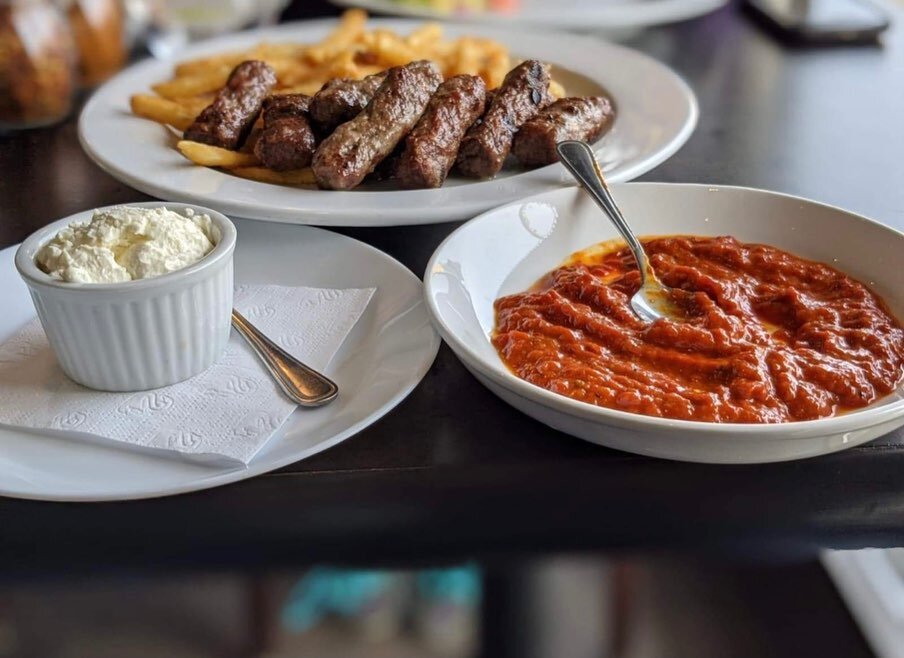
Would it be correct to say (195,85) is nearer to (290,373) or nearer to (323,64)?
(323,64)

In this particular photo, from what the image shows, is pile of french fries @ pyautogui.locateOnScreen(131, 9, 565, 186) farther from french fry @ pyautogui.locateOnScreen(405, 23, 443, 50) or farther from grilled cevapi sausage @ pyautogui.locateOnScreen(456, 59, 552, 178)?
grilled cevapi sausage @ pyautogui.locateOnScreen(456, 59, 552, 178)

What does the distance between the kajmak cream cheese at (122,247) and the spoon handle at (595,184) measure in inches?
25.4

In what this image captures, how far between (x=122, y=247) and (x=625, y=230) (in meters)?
0.76

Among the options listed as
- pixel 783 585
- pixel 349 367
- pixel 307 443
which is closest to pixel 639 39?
pixel 783 585

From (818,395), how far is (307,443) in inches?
24.8

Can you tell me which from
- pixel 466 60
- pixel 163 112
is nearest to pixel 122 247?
pixel 163 112

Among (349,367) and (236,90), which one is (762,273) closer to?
(349,367)

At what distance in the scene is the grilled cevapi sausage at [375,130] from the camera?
1.68 m

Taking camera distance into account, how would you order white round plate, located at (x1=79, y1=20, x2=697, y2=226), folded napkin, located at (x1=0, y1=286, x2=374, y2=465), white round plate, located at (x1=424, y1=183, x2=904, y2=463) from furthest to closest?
white round plate, located at (x1=79, y1=20, x2=697, y2=226), folded napkin, located at (x1=0, y1=286, x2=374, y2=465), white round plate, located at (x1=424, y1=183, x2=904, y2=463)

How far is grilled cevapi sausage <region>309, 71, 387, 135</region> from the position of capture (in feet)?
5.98

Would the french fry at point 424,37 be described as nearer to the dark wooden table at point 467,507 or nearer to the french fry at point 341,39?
the french fry at point 341,39

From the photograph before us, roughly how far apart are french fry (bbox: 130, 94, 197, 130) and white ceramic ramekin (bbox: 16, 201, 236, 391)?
0.78 metres

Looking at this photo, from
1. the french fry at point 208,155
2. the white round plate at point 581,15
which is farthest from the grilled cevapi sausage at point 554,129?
the white round plate at point 581,15

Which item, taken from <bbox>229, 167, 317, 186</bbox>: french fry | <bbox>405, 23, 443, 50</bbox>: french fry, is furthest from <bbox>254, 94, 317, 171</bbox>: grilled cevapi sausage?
<bbox>405, 23, 443, 50</bbox>: french fry
